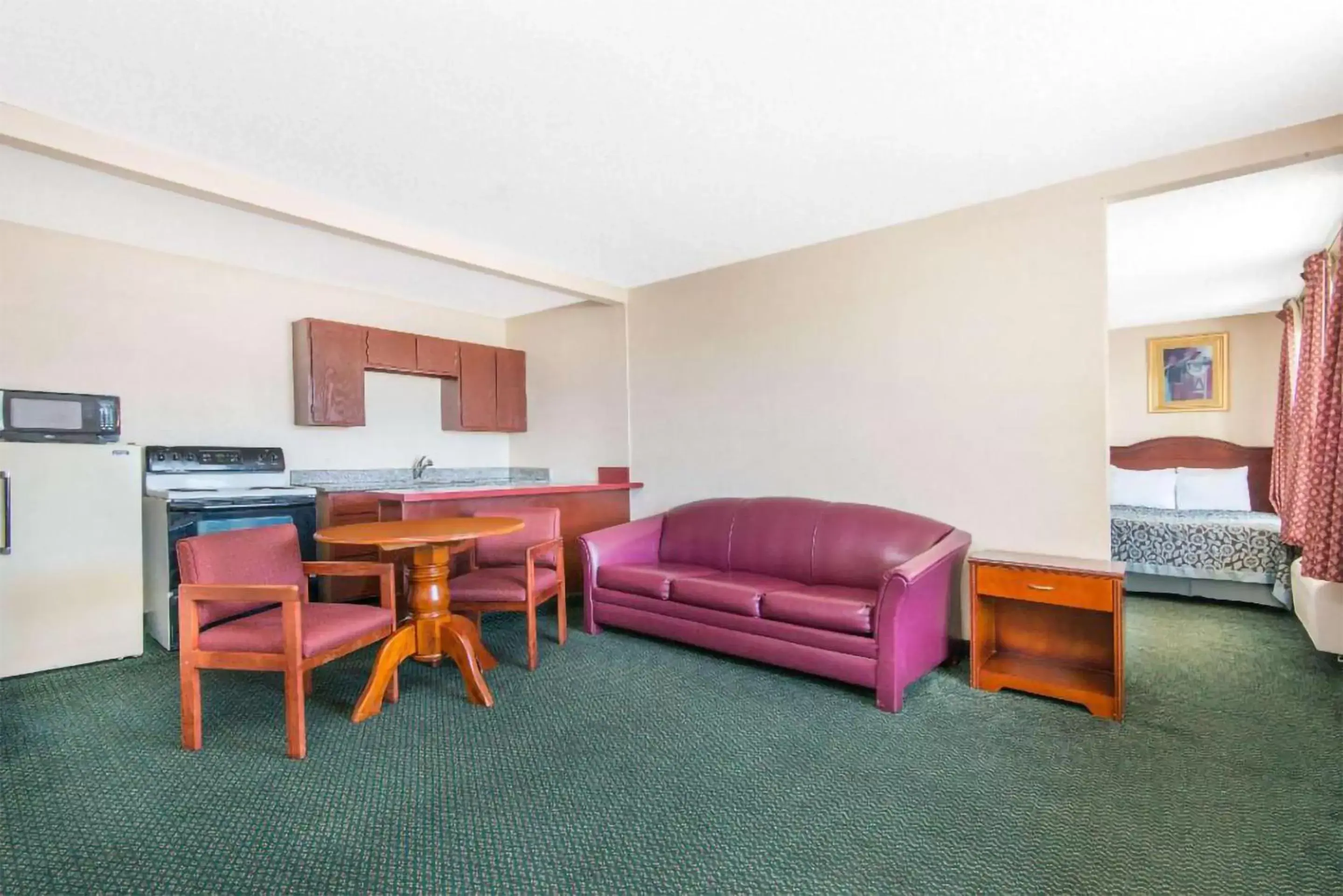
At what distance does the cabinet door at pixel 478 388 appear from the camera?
18.4 ft

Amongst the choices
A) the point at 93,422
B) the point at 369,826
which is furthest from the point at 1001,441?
the point at 93,422

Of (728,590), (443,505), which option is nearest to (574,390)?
(443,505)

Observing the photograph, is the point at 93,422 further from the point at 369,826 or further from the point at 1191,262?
the point at 1191,262

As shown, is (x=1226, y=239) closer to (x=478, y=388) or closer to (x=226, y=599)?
(x=478, y=388)

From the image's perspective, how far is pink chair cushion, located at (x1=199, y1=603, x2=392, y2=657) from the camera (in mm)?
2389

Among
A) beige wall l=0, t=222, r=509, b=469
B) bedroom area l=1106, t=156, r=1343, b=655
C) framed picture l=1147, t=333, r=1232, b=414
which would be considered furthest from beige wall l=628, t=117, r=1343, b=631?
framed picture l=1147, t=333, r=1232, b=414

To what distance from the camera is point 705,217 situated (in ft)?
12.0

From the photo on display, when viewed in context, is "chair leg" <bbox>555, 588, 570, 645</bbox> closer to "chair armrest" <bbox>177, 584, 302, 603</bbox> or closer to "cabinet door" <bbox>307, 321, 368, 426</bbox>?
"chair armrest" <bbox>177, 584, 302, 603</bbox>

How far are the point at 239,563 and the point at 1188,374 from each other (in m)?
7.62

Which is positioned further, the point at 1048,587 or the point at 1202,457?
the point at 1202,457

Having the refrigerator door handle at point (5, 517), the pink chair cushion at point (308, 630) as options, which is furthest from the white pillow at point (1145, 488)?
the refrigerator door handle at point (5, 517)

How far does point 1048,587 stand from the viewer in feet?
9.29

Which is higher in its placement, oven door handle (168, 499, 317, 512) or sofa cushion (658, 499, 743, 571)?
oven door handle (168, 499, 317, 512)

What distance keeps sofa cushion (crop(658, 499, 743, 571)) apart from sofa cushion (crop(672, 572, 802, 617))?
370mm
